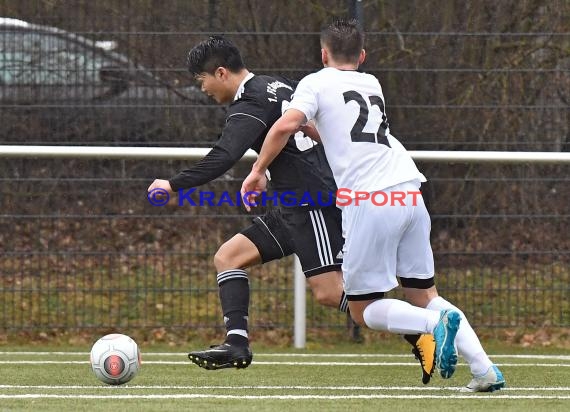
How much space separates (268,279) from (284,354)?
1016 millimetres

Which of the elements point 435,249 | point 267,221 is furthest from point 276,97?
point 435,249

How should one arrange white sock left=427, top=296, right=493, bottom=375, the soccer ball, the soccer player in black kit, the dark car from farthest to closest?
the dark car < the soccer player in black kit < the soccer ball < white sock left=427, top=296, right=493, bottom=375

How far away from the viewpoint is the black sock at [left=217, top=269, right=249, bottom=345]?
22.6 feet

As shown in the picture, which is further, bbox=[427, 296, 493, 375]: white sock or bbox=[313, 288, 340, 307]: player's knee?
bbox=[313, 288, 340, 307]: player's knee

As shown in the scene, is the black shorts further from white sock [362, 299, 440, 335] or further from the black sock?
white sock [362, 299, 440, 335]

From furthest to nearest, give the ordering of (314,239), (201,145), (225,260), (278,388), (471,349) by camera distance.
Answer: (201,145), (225,260), (314,239), (278,388), (471,349)

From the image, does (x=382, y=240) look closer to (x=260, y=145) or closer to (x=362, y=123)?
(x=362, y=123)

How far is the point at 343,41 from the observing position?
622cm

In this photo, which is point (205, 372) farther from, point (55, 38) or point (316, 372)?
point (55, 38)

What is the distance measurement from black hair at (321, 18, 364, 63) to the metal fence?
3305 mm

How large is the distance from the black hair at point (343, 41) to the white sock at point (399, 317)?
47.0 inches

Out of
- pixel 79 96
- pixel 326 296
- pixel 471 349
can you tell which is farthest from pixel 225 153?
pixel 79 96

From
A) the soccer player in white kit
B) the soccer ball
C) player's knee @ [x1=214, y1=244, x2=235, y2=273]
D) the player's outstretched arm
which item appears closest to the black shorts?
player's knee @ [x1=214, y1=244, x2=235, y2=273]

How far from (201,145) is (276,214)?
103 inches
